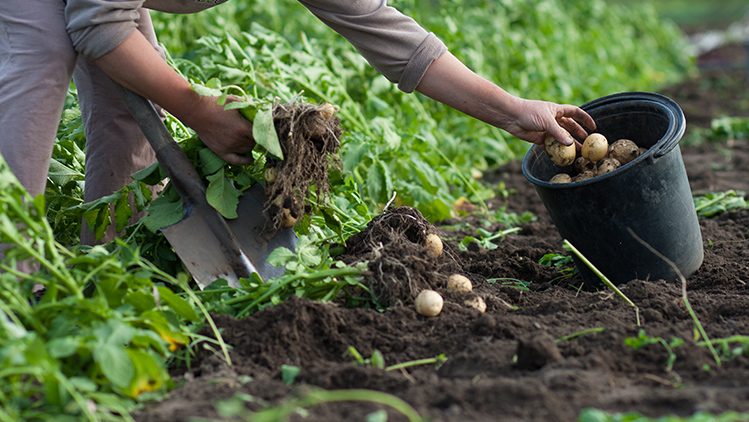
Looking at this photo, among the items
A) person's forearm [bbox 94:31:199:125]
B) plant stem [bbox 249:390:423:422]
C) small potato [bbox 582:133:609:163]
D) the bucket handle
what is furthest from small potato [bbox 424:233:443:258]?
plant stem [bbox 249:390:423:422]

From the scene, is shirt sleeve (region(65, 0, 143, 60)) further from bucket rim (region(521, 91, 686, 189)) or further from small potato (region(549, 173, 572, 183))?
small potato (region(549, 173, 572, 183))

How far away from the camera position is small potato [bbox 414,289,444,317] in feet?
9.58

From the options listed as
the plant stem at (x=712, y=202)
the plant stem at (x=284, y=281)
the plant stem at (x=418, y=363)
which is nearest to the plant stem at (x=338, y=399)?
the plant stem at (x=418, y=363)

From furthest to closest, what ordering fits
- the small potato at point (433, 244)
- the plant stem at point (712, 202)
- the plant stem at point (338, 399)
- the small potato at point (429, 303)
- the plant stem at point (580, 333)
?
the plant stem at point (712, 202) → the small potato at point (433, 244) → the small potato at point (429, 303) → the plant stem at point (580, 333) → the plant stem at point (338, 399)

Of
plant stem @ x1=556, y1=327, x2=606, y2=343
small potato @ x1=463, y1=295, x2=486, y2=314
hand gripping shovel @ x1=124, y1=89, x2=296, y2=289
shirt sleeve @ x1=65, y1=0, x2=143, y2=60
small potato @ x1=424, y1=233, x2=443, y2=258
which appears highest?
shirt sleeve @ x1=65, y1=0, x2=143, y2=60

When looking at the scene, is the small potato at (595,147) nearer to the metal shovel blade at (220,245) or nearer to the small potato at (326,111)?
the small potato at (326,111)

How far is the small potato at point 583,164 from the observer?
11.4ft

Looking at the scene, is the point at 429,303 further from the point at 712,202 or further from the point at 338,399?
the point at 712,202

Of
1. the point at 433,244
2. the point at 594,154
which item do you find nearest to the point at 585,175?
the point at 594,154

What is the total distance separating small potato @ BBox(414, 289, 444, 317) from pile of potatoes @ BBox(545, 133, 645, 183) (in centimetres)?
79

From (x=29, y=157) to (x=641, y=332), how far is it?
6.43 ft

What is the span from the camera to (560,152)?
11.2ft

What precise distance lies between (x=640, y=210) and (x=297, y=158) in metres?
1.16

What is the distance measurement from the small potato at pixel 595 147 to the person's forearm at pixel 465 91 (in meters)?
0.30
